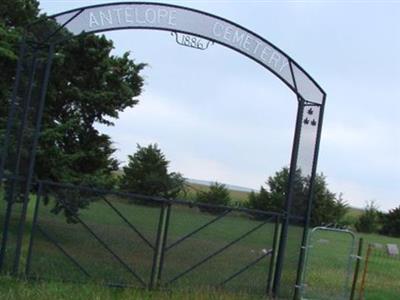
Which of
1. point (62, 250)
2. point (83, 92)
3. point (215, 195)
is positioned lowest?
point (62, 250)

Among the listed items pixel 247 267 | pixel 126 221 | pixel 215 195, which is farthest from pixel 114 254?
pixel 215 195

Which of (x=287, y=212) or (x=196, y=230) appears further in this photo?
(x=287, y=212)

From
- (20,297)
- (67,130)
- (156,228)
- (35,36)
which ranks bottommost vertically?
(20,297)

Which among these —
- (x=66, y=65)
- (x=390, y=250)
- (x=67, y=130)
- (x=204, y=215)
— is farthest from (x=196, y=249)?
(x=390, y=250)

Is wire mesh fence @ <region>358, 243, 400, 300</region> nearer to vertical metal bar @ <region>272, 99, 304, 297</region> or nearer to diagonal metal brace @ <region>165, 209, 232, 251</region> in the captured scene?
vertical metal bar @ <region>272, 99, 304, 297</region>

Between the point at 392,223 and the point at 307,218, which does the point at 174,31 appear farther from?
the point at 392,223

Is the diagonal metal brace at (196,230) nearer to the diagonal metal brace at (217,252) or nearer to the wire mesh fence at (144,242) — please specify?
the wire mesh fence at (144,242)

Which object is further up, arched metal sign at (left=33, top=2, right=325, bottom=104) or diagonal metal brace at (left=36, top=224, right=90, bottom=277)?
arched metal sign at (left=33, top=2, right=325, bottom=104)

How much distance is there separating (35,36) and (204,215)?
13.0 ft

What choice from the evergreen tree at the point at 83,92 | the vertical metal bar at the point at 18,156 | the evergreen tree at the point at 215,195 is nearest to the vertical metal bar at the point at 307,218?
the vertical metal bar at the point at 18,156

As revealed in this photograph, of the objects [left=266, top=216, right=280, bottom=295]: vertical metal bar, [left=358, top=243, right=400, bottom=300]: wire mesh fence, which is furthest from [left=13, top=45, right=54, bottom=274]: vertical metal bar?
[left=358, top=243, right=400, bottom=300]: wire mesh fence

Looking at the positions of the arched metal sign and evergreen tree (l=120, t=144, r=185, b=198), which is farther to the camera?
evergreen tree (l=120, t=144, r=185, b=198)

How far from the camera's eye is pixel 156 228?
37.4 ft

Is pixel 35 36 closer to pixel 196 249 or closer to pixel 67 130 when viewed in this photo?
pixel 196 249
